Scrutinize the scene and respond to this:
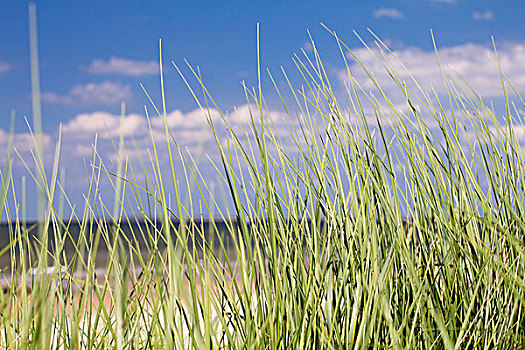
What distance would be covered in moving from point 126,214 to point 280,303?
0.31 metres

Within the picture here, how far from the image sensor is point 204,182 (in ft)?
2.61

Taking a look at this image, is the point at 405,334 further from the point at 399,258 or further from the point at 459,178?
the point at 459,178

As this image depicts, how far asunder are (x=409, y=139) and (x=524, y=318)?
1.07 ft

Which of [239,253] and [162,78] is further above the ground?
[162,78]

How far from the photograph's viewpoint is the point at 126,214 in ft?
2.72

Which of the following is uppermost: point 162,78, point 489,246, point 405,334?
point 162,78

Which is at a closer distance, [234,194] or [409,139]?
[234,194]

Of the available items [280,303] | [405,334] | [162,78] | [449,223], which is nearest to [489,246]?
[449,223]

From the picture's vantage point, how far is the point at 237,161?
30.9 inches

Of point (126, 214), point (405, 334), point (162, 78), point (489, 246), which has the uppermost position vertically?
point (162, 78)

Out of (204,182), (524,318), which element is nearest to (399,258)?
(524,318)

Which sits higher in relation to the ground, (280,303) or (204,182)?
(204,182)

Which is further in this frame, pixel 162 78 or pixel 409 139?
pixel 409 139

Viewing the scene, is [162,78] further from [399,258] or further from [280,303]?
[399,258]
